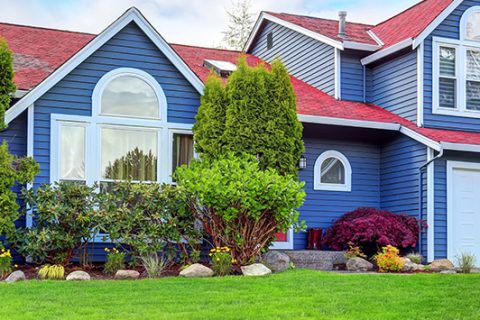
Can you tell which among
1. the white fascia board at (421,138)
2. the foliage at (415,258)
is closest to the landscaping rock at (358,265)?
the foliage at (415,258)

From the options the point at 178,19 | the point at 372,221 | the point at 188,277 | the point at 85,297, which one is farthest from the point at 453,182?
the point at 178,19

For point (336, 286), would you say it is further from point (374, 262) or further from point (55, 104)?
point (55, 104)

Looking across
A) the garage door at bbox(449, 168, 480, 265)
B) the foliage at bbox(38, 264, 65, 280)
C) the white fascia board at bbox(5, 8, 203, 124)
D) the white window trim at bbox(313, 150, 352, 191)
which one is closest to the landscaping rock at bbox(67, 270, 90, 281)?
the foliage at bbox(38, 264, 65, 280)

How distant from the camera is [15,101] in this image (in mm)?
12711

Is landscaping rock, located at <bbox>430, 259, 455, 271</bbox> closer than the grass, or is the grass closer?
the grass

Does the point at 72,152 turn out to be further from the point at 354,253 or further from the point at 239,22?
the point at 239,22

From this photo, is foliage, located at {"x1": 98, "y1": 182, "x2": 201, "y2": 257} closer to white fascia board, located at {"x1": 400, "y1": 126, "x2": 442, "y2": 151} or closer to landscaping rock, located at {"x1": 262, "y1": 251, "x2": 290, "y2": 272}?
landscaping rock, located at {"x1": 262, "y1": 251, "x2": 290, "y2": 272}

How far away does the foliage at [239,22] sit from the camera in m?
30.4

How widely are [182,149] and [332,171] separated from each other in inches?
138

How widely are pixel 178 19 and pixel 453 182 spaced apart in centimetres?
1385

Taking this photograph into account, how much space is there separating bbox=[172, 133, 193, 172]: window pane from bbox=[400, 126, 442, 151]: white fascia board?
432 cm

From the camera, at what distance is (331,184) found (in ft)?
50.5

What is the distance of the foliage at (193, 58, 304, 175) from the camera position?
12.9m

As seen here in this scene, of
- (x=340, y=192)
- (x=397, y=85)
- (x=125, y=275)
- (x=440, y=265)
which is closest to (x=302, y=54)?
(x=397, y=85)
